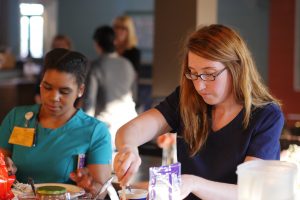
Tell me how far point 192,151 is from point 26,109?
882 mm

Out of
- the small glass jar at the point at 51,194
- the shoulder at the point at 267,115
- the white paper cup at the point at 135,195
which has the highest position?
the shoulder at the point at 267,115

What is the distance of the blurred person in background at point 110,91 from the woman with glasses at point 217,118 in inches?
102

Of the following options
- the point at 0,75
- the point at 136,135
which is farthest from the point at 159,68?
the point at 0,75

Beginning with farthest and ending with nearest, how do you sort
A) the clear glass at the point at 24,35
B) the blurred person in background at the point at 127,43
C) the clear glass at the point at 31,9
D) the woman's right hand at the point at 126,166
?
the clear glass at the point at 24,35 → the clear glass at the point at 31,9 → the blurred person in background at the point at 127,43 → the woman's right hand at the point at 126,166

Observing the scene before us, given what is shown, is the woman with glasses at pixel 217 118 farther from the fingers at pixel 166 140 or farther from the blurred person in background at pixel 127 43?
the blurred person in background at pixel 127 43

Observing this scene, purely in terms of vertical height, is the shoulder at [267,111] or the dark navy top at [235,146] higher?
the shoulder at [267,111]

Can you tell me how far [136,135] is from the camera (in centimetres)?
234

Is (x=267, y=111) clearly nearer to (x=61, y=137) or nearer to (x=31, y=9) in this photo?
(x=61, y=137)

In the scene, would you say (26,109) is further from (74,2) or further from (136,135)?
(74,2)

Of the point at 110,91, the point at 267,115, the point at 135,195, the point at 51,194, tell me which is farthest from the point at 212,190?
the point at 110,91

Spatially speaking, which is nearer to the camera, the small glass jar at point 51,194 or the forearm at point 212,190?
the forearm at point 212,190

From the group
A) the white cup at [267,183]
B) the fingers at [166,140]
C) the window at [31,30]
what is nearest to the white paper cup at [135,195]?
the white cup at [267,183]

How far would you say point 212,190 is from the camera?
1975 millimetres

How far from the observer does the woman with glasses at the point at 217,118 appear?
2.15 metres
